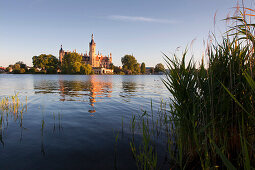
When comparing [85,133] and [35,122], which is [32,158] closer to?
[85,133]

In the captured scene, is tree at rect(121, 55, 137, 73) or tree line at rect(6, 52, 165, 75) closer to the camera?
tree line at rect(6, 52, 165, 75)

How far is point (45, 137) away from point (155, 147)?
3.63 meters

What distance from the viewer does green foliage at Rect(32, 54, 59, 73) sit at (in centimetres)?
12075

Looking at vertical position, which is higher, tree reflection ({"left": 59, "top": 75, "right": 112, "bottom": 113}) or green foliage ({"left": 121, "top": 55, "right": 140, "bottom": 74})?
green foliage ({"left": 121, "top": 55, "right": 140, "bottom": 74})

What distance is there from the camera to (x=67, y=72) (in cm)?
11056

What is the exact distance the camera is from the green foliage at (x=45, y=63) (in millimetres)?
120750

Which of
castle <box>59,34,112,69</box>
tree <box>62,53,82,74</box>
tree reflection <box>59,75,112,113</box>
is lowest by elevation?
tree reflection <box>59,75,112,113</box>

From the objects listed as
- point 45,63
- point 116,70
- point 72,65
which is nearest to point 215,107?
point 72,65

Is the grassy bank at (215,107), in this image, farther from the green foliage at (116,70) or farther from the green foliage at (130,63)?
the green foliage at (130,63)

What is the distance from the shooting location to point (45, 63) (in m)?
122

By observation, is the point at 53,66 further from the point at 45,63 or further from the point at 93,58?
the point at 93,58

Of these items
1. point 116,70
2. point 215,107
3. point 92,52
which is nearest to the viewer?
point 215,107

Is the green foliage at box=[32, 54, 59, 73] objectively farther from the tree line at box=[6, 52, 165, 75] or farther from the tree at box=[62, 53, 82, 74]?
the tree at box=[62, 53, 82, 74]

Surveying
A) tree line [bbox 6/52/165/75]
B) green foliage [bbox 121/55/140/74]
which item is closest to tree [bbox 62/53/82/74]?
tree line [bbox 6/52/165/75]
